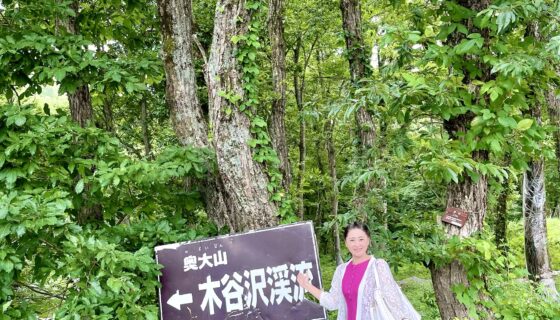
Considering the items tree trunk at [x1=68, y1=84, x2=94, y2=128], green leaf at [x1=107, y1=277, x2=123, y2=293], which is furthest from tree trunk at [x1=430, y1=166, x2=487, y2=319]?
tree trunk at [x1=68, y1=84, x2=94, y2=128]

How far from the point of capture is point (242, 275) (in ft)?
10.6

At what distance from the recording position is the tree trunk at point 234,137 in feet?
12.0

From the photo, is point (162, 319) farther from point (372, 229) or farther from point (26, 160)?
point (372, 229)

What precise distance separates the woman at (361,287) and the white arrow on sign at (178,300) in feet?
3.38

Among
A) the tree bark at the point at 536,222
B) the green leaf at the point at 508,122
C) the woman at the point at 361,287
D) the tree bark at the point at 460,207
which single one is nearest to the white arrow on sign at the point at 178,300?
the woman at the point at 361,287

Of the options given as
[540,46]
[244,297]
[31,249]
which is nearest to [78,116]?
[31,249]

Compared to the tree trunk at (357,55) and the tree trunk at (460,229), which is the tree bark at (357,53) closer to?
the tree trunk at (357,55)

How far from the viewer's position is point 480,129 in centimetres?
299

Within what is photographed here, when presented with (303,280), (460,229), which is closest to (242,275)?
(303,280)

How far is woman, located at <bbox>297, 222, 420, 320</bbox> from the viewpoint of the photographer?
8.55 ft

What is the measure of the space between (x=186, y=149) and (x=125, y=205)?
2.51ft

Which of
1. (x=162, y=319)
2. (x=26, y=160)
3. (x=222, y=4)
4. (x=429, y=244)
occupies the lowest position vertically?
(x=162, y=319)

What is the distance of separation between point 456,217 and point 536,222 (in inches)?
183

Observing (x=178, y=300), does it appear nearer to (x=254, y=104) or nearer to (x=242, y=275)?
(x=242, y=275)
